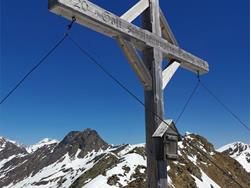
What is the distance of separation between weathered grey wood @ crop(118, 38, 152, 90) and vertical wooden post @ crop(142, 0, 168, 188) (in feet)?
0.40

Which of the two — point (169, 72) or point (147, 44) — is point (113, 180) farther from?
point (147, 44)

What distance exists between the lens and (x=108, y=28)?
6246 millimetres

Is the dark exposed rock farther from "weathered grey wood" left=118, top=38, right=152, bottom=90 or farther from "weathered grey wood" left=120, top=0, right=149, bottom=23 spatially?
"weathered grey wood" left=120, top=0, right=149, bottom=23

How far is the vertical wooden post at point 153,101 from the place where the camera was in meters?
6.55

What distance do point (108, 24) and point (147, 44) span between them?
1081mm

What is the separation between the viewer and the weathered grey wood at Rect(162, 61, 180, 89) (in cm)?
758

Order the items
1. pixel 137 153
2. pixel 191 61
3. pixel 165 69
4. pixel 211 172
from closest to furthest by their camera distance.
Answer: pixel 165 69 → pixel 191 61 → pixel 137 153 → pixel 211 172

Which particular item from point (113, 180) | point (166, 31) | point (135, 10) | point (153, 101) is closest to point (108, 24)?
point (135, 10)

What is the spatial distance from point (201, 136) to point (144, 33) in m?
80.7

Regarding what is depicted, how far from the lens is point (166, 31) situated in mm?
8070

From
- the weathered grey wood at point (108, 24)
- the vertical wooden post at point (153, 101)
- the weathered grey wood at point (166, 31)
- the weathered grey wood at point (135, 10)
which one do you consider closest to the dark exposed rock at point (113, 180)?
the weathered grey wood at point (166, 31)

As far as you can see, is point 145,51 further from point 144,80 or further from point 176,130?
point 176,130

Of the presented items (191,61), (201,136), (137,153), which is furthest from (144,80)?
(201,136)

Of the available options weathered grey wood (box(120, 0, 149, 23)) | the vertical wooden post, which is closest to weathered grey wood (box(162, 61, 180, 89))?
the vertical wooden post
